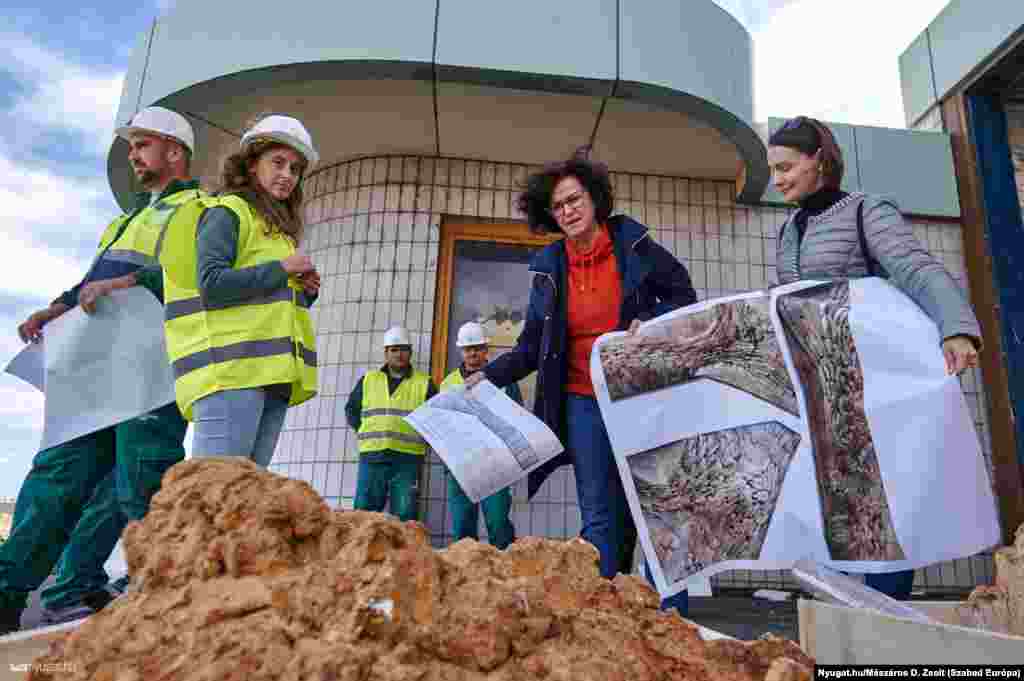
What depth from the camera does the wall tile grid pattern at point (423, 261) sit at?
14.4 ft

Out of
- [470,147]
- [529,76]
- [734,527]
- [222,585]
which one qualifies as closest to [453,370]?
[470,147]

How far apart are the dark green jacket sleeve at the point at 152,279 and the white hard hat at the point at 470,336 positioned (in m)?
2.41

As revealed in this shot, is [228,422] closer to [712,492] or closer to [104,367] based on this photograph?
[104,367]

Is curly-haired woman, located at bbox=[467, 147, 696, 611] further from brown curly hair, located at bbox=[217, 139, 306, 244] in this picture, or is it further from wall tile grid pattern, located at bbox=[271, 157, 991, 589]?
wall tile grid pattern, located at bbox=[271, 157, 991, 589]

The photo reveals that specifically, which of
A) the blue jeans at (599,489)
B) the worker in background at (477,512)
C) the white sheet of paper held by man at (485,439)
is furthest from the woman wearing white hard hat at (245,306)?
the worker in background at (477,512)

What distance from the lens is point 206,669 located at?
0.46 m

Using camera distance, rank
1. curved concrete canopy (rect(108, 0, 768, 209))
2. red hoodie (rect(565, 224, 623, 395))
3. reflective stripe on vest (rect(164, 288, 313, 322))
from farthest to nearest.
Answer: curved concrete canopy (rect(108, 0, 768, 209)), red hoodie (rect(565, 224, 623, 395)), reflective stripe on vest (rect(164, 288, 313, 322))

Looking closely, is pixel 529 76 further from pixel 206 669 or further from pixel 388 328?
Result: pixel 206 669

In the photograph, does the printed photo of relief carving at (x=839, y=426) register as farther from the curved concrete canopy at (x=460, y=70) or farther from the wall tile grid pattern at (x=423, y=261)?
the wall tile grid pattern at (x=423, y=261)

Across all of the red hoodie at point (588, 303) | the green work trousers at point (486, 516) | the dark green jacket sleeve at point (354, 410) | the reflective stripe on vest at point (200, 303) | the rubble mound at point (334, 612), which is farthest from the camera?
the dark green jacket sleeve at point (354, 410)

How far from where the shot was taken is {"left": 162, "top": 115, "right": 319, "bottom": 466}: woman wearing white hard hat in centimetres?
158

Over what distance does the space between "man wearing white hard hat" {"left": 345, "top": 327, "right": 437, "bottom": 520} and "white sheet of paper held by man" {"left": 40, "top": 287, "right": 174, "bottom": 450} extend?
7.00ft

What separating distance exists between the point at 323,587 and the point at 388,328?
4103mm

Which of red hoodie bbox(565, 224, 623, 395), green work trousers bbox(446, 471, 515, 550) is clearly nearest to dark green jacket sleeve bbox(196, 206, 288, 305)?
red hoodie bbox(565, 224, 623, 395)
